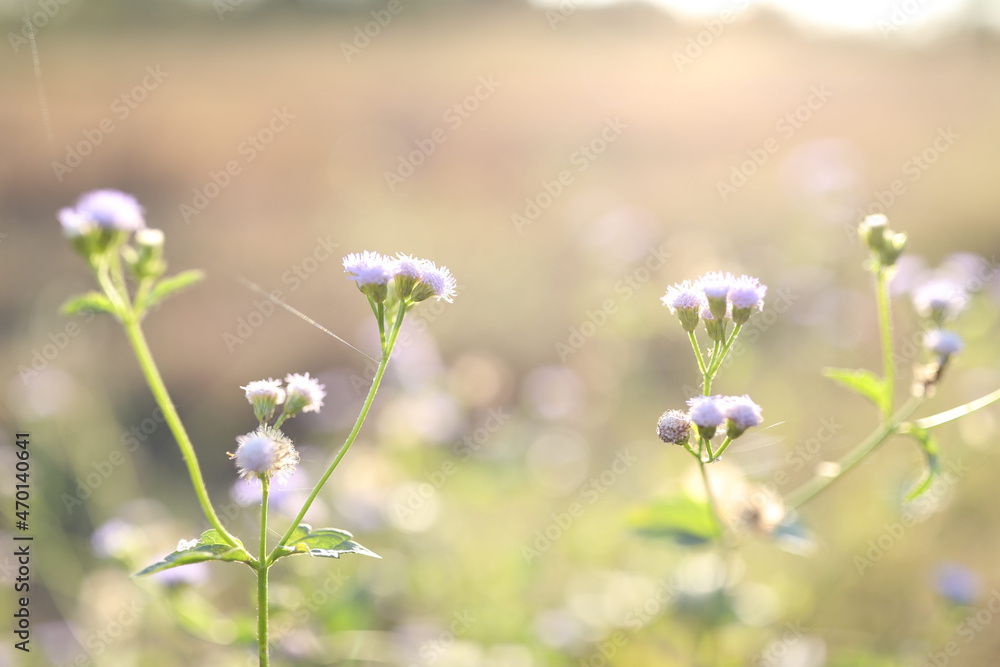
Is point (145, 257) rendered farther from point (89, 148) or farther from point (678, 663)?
point (89, 148)

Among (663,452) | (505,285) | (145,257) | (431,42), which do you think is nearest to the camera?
(145,257)

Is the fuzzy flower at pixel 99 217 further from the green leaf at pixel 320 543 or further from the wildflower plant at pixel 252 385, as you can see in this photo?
the green leaf at pixel 320 543

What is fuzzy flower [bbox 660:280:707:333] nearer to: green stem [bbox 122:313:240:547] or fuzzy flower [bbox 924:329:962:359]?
fuzzy flower [bbox 924:329:962:359]

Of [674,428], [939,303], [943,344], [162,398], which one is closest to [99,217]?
[162,398]

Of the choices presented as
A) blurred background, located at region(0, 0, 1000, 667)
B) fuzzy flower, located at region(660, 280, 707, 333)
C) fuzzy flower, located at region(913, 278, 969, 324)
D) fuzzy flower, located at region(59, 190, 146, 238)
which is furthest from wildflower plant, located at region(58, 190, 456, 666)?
fuzzy flower, located at region(913, 278, 969, 324)

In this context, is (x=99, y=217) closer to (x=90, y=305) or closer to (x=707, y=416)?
(x=90, y=305)

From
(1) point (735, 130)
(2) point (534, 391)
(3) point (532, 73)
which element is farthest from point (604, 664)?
(3) point (532, 73)
